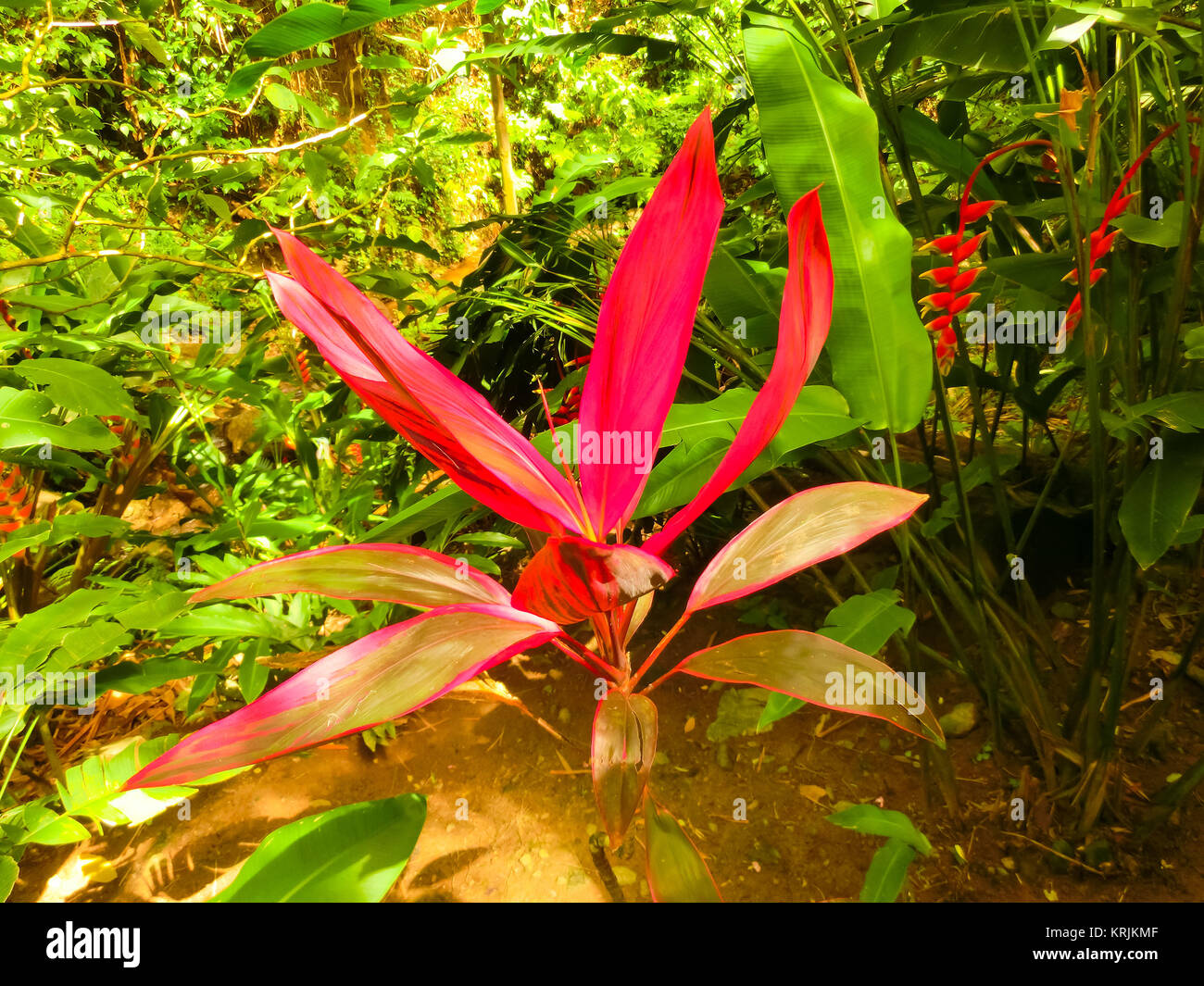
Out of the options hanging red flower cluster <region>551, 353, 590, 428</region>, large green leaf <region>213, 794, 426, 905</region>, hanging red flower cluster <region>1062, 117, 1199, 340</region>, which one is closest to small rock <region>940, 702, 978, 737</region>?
hanging red flower cluster <region>1062, 117, 1199, 340</region>

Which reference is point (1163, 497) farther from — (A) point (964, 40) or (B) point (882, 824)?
(A) point (964, 40)

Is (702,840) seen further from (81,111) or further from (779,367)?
(81,111)

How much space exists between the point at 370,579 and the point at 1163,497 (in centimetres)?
68

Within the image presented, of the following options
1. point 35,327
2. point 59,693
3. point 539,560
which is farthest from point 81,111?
point 539,560

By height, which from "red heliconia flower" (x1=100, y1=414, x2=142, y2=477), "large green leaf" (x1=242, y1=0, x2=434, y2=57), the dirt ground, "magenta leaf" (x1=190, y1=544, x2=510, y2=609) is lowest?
the dirt ground

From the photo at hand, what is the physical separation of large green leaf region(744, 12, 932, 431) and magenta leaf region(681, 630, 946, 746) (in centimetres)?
20

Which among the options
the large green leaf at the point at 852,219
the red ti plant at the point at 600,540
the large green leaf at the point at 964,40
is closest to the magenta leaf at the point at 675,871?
the red ti plant at the point at 600,540

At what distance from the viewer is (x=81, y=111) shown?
114cm

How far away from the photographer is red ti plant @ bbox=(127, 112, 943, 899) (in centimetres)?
33

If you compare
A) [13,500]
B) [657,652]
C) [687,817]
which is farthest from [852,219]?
[13,500]

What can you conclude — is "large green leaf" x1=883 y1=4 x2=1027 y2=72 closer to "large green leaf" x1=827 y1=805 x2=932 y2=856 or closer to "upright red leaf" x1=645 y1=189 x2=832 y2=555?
"upright red leaf" x1=645 y1=189 x2=832 y2=555

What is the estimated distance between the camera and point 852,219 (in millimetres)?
504

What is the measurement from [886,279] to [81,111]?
139cm

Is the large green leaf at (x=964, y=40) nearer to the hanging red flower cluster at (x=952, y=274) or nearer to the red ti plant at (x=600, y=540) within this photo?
the hanging red flower cluster at (x=952, y=274)
